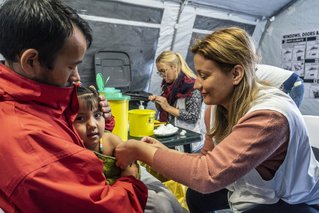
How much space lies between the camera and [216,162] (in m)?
1.01

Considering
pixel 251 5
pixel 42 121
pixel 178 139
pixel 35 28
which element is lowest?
pixel 178 139

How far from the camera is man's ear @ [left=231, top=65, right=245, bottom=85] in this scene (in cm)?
113

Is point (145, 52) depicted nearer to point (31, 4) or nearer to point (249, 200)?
point (249, 200)

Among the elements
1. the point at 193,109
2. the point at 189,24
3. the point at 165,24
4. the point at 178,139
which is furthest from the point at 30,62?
the point at 189,24

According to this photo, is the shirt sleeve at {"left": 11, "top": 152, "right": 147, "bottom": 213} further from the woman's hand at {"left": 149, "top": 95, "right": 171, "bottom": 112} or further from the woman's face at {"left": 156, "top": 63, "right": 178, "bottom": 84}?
the woman's face at {"left": 156, "top": 63, "right": 178, "bottom": 84}

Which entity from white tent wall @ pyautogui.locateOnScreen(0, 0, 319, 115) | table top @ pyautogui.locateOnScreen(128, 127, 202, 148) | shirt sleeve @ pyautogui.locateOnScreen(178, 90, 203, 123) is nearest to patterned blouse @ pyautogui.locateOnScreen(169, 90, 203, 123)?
shirt sleeve @ pyautogui.locateOnScreen(178, 90, 203, 123)

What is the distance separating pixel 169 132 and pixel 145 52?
1.83 m

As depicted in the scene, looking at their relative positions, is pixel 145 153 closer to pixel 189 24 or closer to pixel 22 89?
pixel 22 89

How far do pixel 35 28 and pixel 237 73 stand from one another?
2.54 feet

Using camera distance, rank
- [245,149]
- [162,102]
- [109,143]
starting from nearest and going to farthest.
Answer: [245,149] → [109,143] → [162,102]

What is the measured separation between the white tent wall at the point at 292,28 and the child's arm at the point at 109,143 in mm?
3375

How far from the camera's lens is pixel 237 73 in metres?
1.14

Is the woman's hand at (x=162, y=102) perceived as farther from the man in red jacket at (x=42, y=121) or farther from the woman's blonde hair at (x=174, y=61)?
the man in red jacket at (x=42, y=121)

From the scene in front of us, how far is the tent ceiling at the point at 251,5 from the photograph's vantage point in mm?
3454
